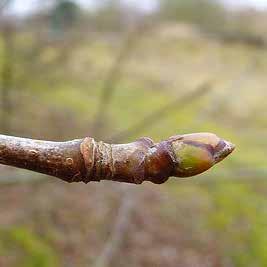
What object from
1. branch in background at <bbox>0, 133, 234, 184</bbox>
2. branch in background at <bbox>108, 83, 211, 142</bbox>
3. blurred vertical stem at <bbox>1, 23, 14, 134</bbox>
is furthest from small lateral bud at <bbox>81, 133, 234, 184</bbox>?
blurred vertical stem at <bbox>1, 23, 14, 134</bbox>

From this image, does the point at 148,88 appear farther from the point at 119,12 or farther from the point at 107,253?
the point at 107,253

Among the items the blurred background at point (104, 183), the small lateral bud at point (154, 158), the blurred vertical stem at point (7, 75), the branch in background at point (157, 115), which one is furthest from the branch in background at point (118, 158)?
the blurred vertical stem at point (7, 75)

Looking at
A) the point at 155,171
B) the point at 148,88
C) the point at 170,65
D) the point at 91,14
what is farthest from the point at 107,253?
the point at 170,65

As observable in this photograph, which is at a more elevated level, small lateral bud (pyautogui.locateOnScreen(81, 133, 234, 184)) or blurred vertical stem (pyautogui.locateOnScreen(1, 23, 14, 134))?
small lateral bud (pyautogui.locateOnScreen(81, 133, 234, 184))

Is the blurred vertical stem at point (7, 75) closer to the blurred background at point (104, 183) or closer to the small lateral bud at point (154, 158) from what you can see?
the blurred background at point (104, 183)

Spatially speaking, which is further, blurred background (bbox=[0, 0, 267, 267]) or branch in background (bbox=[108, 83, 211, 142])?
blurred background (bbox=[0, 0, 267, 267])

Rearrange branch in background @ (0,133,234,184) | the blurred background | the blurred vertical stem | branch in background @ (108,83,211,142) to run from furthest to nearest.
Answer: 1. the blurred background
2. the blurred vertical stem
3. branch in background @ (108,83,211,142)
4. branch in background @ (0,133,234,184)

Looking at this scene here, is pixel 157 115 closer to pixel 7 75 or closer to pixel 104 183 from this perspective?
pixel 7 75

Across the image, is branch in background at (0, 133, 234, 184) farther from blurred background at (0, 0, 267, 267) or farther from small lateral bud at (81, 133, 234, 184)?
blurred background at (0, 0, 267, 267)
